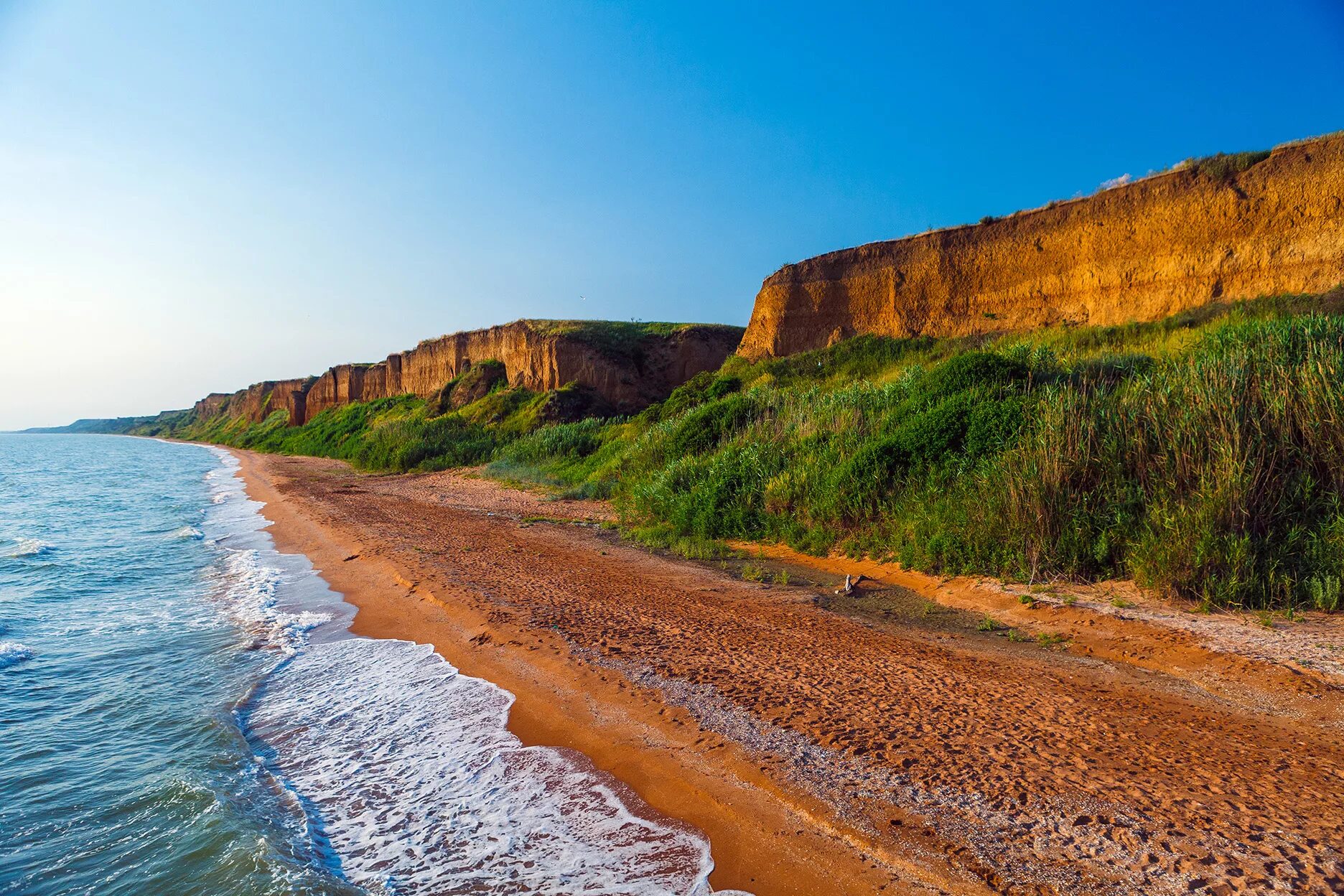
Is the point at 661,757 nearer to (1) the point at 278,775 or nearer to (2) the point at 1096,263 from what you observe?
(1) the point at 278,775

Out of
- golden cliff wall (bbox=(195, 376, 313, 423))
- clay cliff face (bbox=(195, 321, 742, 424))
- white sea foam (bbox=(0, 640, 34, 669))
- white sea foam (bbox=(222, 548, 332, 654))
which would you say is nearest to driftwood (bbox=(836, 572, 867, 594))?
white sea foam (bbox=(222, 548, 332, 654))

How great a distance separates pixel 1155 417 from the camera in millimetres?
7188

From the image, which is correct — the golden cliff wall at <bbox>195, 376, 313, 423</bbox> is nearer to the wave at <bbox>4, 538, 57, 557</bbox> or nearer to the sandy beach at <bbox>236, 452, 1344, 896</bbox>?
the wave at <bbox>4, 538, 57, 557</bbox>

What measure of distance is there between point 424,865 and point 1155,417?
7966mm

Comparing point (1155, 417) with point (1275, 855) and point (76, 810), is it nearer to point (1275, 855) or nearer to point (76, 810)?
point (1275, 855)

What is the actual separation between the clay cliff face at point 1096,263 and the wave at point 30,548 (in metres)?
20.2

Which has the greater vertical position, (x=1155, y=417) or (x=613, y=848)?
(x=1155, y=417)

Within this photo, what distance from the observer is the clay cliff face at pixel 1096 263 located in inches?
522

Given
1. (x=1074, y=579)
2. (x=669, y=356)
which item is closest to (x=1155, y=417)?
(x=1074, y=579)

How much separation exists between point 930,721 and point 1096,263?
1681 centimetres

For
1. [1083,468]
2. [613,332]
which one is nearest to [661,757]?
[1083,468]

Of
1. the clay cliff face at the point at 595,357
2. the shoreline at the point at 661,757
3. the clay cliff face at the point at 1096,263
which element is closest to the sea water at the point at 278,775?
the shoreline at the point at 661,757

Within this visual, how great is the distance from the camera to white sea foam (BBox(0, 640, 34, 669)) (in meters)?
Result: 6.41

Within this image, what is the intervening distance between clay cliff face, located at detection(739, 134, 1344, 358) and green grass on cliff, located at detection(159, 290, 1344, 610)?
1.09m
